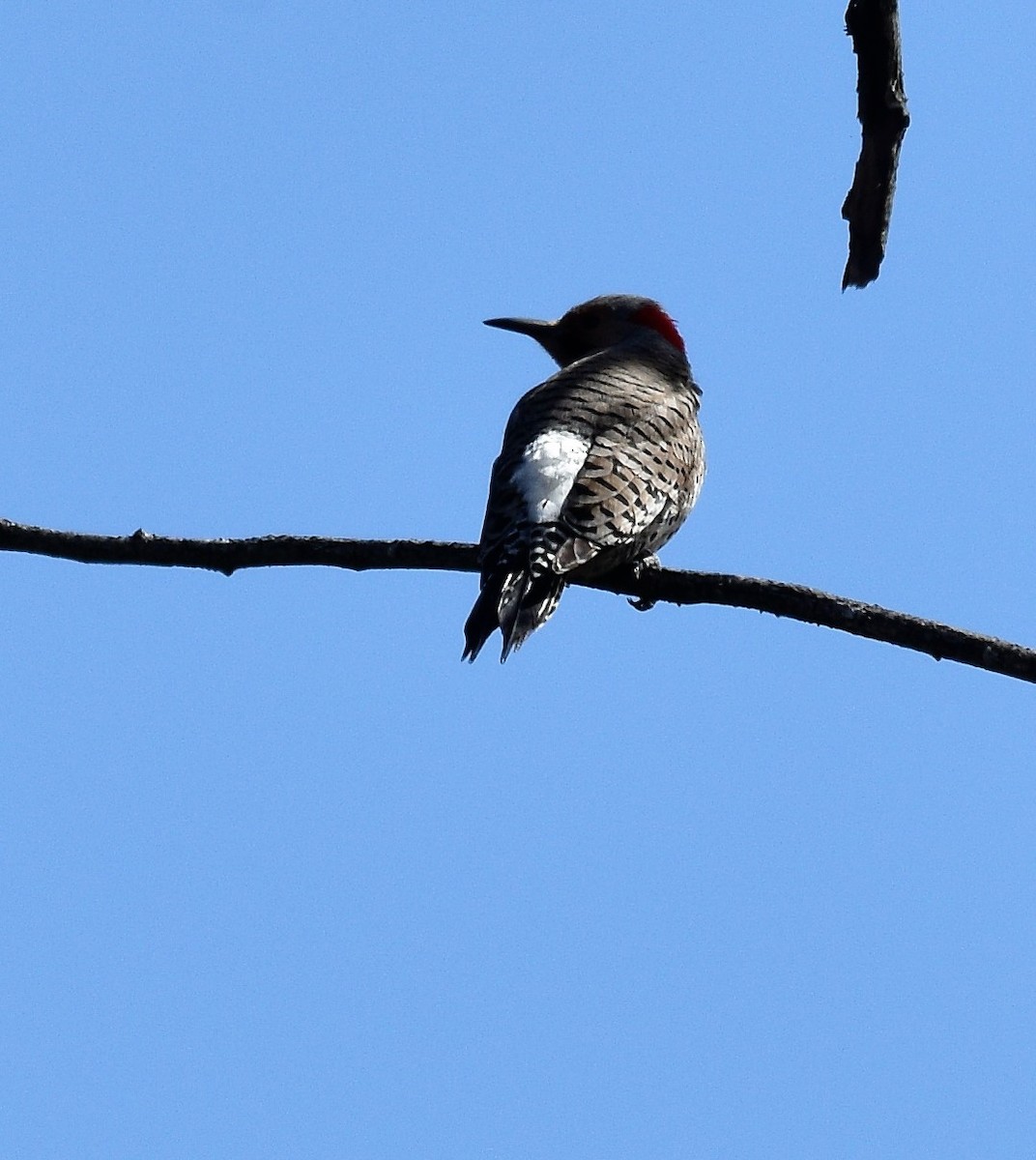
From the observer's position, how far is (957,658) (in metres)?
4.11

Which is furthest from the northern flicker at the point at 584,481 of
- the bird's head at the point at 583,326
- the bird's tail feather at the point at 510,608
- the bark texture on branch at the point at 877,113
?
the bark texture on branch at the point at 877,113

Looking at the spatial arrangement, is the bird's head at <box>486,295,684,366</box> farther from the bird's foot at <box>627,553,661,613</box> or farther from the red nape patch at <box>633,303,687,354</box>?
the bird's foot at <box>627,553,661,613</box>

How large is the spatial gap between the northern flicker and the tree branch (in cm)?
81

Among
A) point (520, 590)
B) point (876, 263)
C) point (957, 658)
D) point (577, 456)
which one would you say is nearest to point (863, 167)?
point (876, 263)

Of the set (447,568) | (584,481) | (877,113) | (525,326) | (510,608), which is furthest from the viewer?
(525,326)

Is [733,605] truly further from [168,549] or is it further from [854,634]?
[168,549]

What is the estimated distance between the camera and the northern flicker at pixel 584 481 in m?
5.94

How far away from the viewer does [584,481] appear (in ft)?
21.5

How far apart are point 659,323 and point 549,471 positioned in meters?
3.50

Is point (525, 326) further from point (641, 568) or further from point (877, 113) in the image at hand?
point (877, 113)

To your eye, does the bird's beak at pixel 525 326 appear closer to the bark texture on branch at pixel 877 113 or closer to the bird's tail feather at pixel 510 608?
the bird's tail feather at pixel 510 608

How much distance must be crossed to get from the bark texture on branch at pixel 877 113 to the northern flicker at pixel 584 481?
2.75 meters

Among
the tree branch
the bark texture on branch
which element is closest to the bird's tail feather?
the tree branch

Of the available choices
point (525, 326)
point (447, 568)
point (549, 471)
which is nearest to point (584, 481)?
point (549, 471)
